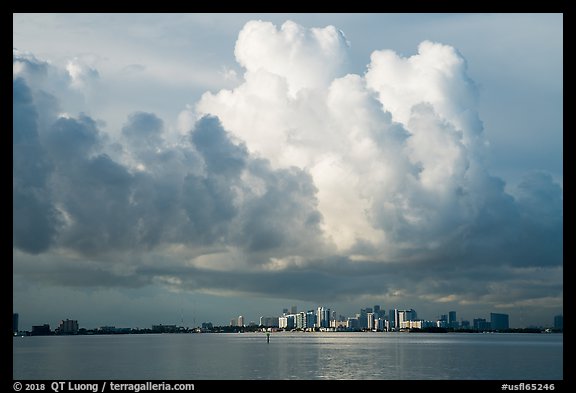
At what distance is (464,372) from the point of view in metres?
99.0
